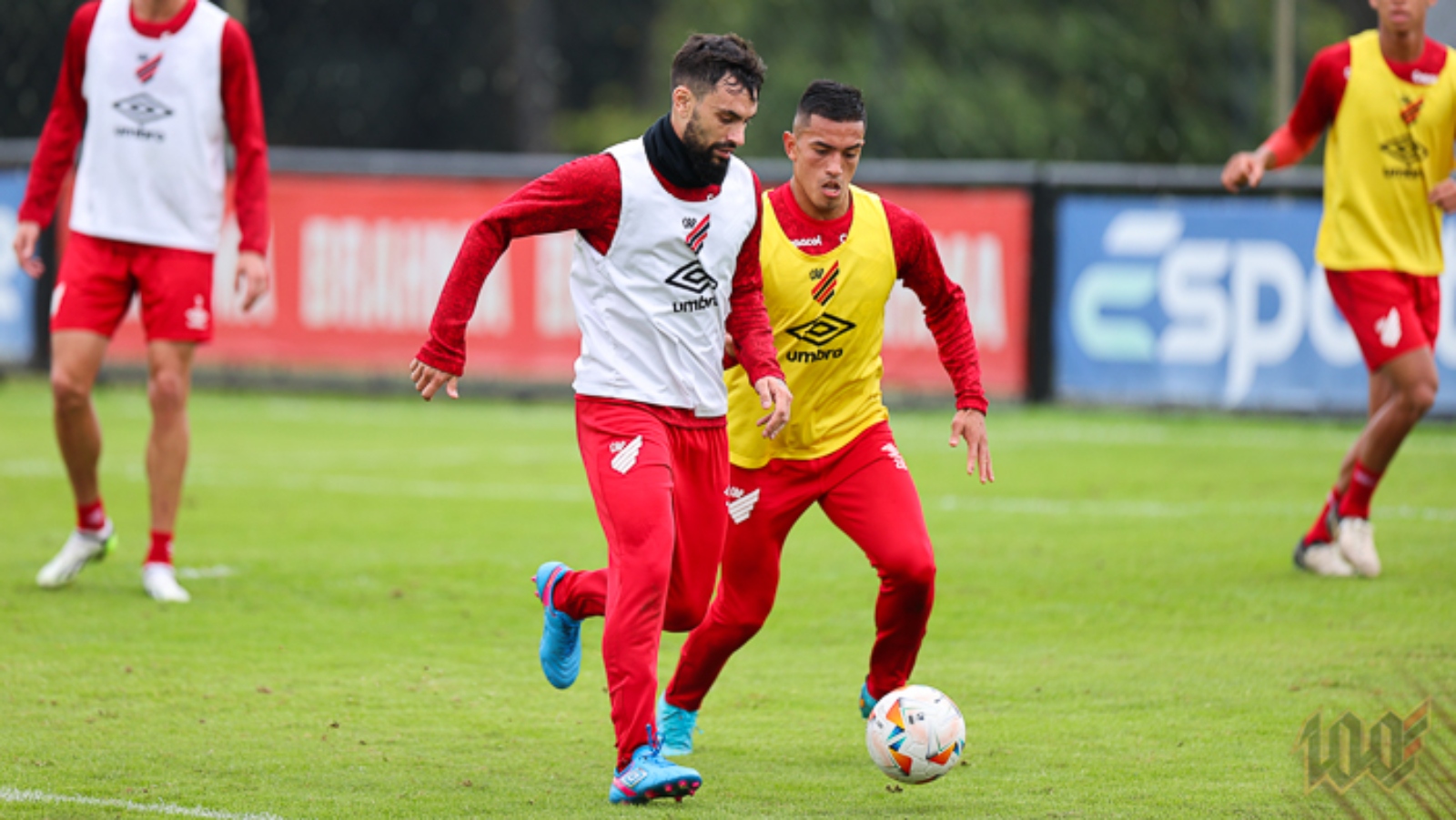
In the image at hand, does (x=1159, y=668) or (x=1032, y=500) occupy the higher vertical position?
(x=1159, y=668)

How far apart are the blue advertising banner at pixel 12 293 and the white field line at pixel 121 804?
13644 millimetres

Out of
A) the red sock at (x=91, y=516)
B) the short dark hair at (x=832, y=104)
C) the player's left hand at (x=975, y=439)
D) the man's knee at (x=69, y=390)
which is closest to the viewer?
the short dark hair at (x=832, y=104)

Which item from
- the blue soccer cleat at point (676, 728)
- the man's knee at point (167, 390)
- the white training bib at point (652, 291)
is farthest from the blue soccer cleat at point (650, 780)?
the man's knee at point (167, 390)

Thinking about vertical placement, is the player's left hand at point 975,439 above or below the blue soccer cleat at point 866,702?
above

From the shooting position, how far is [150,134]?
8.20 metres

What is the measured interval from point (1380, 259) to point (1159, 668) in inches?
108

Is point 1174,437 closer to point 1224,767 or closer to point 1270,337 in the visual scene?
point 1270,337

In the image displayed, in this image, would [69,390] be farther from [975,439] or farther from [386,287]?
[386,287]

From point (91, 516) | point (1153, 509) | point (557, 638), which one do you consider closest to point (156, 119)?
point (91, 516)

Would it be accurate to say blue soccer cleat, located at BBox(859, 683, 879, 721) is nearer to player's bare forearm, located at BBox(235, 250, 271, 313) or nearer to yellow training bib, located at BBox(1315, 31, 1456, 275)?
player's bare forearm, located at BBox(235, 250, 271, 313)

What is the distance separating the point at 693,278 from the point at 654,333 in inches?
7.6

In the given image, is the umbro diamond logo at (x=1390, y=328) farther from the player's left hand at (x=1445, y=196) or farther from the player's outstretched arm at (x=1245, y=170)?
the player's outstretched arm at (x=1245, y=170)

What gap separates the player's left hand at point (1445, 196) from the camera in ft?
28.1

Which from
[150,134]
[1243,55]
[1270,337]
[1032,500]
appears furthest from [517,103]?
[150,134]
